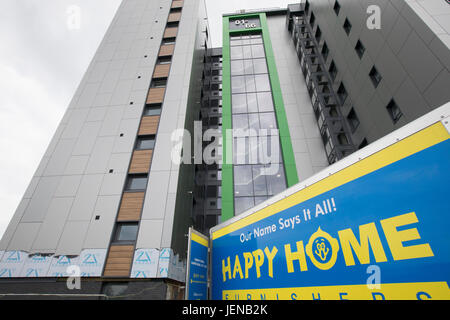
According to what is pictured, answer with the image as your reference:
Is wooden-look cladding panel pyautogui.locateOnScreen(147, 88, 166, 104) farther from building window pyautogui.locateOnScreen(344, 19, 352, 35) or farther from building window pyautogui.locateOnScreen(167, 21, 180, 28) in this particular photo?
building window pyautogui.locateOnScreen(344, 19, 352, 35)

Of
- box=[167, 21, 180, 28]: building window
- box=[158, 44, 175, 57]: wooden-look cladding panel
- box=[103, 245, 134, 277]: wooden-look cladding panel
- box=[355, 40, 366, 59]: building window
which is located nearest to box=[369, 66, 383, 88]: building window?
box=[355, 40, 366, 59]: building window

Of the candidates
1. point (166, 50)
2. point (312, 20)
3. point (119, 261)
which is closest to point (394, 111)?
point (312, 20)

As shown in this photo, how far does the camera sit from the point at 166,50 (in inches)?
876

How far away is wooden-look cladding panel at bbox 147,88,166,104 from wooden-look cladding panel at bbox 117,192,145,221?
8731 millimetres

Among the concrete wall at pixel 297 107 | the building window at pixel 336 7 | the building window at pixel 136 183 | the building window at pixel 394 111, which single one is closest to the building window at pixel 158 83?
the building window at pixel 136 183

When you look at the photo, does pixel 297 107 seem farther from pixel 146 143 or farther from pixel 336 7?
pixel 146 143

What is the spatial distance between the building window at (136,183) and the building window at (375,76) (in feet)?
57.3

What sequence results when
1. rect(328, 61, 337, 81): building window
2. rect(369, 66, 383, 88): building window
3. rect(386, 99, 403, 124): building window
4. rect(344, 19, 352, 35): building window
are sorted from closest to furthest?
1. rect(386, 99, 403, 124): building window
2. rect(369, 66, 383, 88): building window
3. rect(344, 19, 352, 35): building window
4. rect(328, 61, 337, 81): building window

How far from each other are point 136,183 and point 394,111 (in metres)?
17.7

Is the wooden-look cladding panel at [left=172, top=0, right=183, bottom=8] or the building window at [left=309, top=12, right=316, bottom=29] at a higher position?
the wooden-look cladding panel at [left=172, top=0, right=183, bottom=8]

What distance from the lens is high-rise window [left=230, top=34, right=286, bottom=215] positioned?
1661cm

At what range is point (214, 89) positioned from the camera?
3353cm

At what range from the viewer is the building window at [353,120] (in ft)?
57.0
